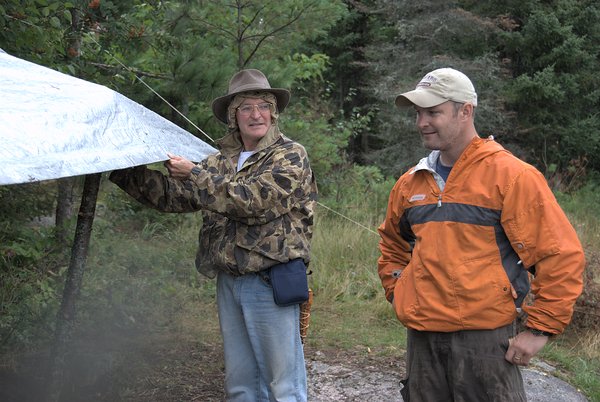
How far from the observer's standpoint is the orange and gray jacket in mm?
2732

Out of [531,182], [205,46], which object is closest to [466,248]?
[531,182]

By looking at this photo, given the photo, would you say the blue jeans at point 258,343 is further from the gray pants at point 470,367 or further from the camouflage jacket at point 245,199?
the gray pants at point 470,367

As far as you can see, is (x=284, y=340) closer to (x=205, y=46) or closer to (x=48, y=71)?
(x=48, y=71)

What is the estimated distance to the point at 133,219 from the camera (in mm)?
9492

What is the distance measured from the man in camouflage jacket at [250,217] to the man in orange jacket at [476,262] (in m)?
0.67

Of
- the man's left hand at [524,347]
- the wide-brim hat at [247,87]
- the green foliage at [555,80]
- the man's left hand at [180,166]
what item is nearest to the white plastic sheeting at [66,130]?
the man's left hand at [180,166]

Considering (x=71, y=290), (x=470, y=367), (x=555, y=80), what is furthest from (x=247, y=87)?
(x=555, y=80)

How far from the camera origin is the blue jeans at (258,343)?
3.48 meters

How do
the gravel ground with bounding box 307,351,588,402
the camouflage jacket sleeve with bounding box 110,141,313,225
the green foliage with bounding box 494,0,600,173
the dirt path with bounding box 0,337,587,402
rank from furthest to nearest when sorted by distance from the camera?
1. the green foliage with bounding box 494,0,600,173
2. the gravel ground with bounding box 307,351,588,402
3. the dirt path with bounding box 0,337,587,402
4. the camouflage jacket sleeve with bounding box 110,141,313,225

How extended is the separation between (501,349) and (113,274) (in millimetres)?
4346

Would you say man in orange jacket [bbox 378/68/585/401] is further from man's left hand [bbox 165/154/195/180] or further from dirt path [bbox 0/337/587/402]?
dirt path [bbox 0/337/587/402]

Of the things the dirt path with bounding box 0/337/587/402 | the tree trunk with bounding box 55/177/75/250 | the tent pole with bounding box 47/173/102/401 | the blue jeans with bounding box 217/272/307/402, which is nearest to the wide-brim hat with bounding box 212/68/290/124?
the tent pole with bounding box 47/173/102/401

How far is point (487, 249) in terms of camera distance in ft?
9.37

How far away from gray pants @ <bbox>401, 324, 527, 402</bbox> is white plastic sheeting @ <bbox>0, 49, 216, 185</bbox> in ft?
4.88
